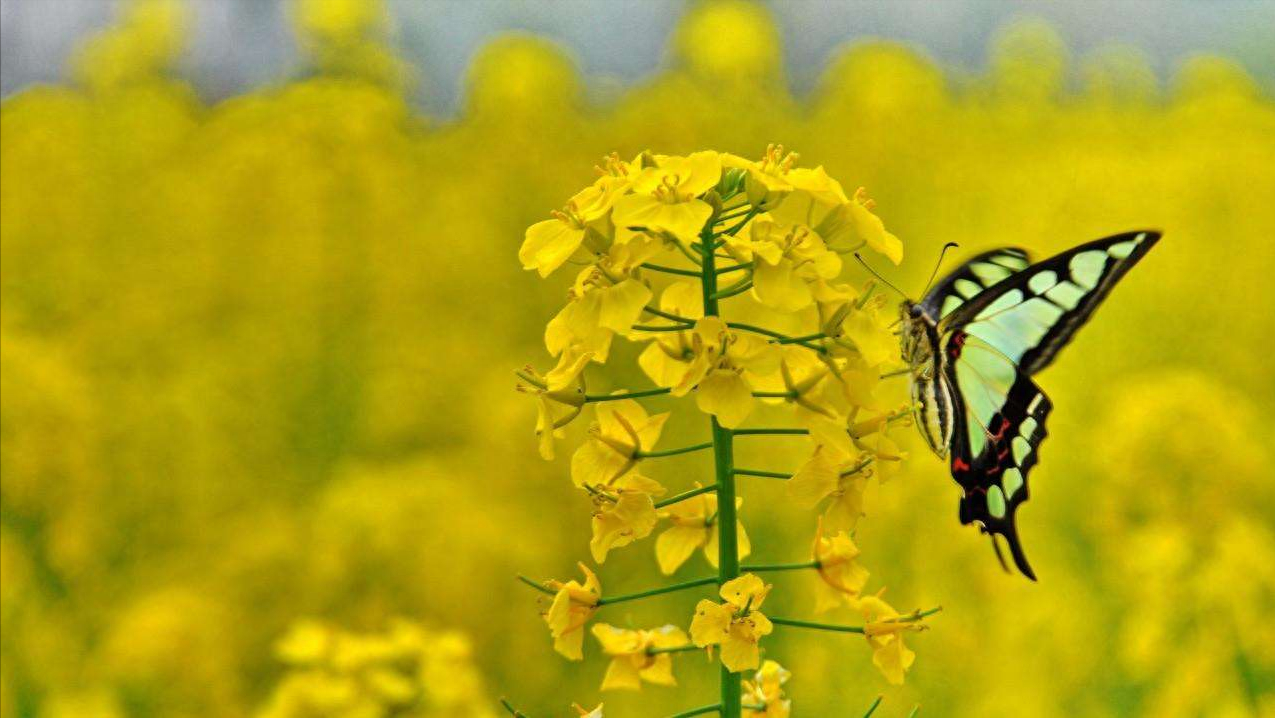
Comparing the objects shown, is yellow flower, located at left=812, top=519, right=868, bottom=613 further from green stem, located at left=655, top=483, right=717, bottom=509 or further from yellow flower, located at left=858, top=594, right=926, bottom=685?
green stem, located at left=655, top=483, right=717, bottom=509

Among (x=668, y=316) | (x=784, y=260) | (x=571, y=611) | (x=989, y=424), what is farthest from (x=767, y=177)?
(x=989, y=424)

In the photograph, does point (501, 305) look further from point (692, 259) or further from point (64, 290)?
point (692, 259)

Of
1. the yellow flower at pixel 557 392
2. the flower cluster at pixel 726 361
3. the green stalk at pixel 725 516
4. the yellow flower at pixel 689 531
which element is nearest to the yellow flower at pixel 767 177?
the flower cluster at pixel 726 361

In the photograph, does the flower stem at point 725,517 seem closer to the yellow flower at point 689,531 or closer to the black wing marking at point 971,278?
the yellow flower at point 689,531

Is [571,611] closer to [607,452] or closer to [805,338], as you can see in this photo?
[607,452]

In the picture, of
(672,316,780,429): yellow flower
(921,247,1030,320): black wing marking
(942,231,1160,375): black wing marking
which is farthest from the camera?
(921,247,1030,320): black wing marking

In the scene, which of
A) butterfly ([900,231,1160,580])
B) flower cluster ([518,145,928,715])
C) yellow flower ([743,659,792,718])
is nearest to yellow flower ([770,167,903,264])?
flower cluster ([518,145,928,715])
